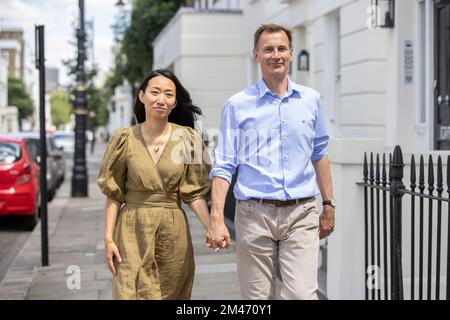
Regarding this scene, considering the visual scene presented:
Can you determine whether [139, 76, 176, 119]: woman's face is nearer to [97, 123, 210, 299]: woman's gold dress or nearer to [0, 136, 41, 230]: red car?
[97, 123, 210, 299]: woman's gold dress

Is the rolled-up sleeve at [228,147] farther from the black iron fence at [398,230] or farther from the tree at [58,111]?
the tree at [58,111]

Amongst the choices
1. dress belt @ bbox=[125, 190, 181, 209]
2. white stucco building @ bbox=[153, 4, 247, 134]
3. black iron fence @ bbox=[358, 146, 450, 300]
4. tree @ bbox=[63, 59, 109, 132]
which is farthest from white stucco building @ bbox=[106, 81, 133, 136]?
dress belt @ bbox=[125, 190, 181, 209]

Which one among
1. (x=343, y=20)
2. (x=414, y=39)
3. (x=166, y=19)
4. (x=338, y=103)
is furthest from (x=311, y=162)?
(x=166, y=19)

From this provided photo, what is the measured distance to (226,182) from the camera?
4.14 meters

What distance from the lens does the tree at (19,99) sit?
3636 inches

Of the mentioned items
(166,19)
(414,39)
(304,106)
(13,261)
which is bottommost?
(13,261)

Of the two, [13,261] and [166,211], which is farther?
[13,261]

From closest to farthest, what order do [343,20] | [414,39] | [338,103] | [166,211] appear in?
[166,211] → [414,39] → [343,20] → [338,103]

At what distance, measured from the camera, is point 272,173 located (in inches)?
162

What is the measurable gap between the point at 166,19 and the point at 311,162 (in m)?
25.2

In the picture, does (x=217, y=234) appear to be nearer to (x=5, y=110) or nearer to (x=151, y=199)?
(x=151, y=199)

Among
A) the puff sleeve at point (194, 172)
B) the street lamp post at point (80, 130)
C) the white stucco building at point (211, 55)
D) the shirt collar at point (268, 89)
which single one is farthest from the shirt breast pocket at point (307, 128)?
the white stucco building at point (211, 55)

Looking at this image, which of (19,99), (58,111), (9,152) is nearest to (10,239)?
(9,152)

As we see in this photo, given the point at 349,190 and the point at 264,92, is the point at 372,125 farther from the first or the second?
the point at 264,92
